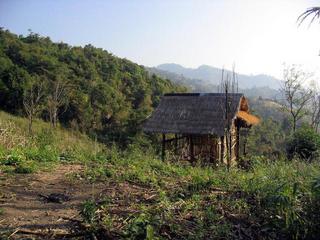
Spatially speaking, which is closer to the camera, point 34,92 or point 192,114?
point 192,114

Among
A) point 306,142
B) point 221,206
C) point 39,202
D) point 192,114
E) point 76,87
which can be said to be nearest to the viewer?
point 39,202

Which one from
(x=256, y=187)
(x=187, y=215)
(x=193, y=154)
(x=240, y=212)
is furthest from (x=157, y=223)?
(x=193, y=154)

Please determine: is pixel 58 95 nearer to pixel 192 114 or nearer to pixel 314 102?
pixel 192 114

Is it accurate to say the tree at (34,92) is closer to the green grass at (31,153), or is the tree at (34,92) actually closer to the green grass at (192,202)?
the green grass at (31,153)

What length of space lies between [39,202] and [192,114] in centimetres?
1098

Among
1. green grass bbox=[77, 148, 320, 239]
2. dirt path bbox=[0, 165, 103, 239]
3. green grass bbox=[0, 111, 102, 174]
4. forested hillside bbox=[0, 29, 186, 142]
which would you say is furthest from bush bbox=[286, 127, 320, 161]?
forested hillside bbox=[0, 29, 186, 142]

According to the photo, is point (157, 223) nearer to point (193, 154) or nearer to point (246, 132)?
point (193, 154)

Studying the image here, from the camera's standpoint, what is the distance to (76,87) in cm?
3225

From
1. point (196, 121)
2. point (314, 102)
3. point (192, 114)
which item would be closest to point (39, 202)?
point (196, 121)

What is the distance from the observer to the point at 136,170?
600cm

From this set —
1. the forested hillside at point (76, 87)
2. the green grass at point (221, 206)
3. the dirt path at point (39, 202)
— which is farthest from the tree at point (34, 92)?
the green grass at point (221, 206)

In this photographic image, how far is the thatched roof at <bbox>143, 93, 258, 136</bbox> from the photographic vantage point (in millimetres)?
14297

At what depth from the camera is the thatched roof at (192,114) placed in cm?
1430

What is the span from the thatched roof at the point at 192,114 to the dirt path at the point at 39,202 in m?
8.89
